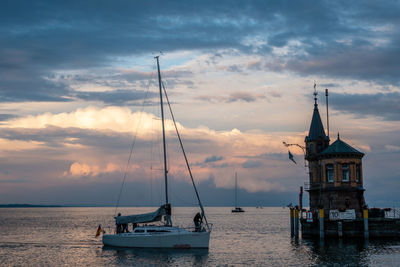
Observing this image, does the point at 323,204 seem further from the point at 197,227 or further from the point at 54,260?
the point at 54,260

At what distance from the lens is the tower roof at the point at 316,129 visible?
70.5 metres

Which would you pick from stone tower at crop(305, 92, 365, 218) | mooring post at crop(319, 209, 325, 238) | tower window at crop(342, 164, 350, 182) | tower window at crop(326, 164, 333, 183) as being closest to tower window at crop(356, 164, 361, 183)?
stone tower at crop(305, 92, 365, 218)

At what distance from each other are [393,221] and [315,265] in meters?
22.1

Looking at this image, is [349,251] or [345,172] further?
[345,172]

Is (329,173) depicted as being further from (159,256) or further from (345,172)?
(159,256)

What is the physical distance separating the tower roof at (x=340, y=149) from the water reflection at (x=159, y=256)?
75.5 feet

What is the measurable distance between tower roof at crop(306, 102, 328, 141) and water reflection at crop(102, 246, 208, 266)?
27723mm

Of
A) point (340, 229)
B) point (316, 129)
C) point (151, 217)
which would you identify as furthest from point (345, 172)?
point (151, 217)

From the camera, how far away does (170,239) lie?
2030 inches

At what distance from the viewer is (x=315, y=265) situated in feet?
143

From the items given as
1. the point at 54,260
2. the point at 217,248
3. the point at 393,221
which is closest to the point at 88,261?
the point at 54,260

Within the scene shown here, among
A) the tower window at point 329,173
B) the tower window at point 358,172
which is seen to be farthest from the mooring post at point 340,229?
the tower window at point 358,172

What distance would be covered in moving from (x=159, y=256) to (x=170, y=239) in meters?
2.88

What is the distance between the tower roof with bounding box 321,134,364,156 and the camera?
6327 centimetres
